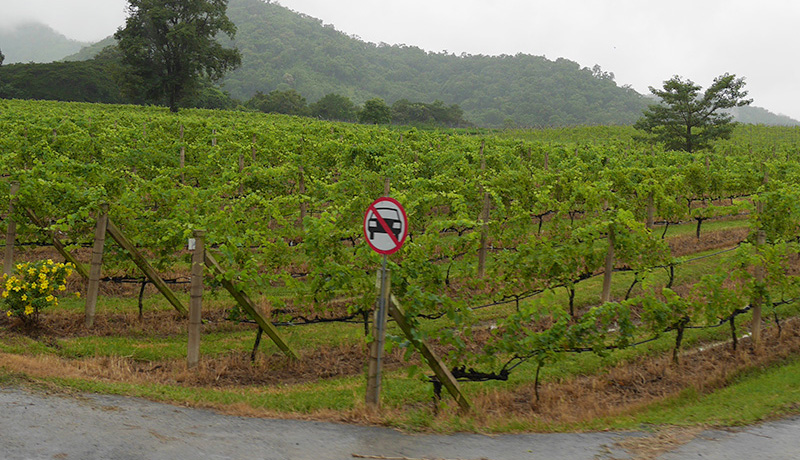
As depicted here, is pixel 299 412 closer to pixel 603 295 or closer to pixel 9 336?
pixel 9 336

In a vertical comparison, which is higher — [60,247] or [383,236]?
[383,236]

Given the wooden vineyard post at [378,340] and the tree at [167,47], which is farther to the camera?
the tree at [167,47]

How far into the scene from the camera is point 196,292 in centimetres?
871

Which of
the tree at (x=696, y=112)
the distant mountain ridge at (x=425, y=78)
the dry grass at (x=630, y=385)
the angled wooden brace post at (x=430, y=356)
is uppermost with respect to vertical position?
the distant mountain ridge at (x=425, y=78)

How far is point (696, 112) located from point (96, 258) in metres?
36.7

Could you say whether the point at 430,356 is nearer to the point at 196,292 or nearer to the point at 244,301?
the point at 244,301

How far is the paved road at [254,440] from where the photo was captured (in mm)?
5484

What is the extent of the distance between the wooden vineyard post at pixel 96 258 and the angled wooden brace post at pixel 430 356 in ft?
19.7

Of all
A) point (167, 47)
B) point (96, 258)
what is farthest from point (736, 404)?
point (167, 47)

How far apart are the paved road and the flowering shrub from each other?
11.2 feet

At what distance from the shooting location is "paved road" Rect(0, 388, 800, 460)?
548 cm

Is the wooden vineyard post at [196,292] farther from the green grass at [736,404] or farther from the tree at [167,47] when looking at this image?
the tree at [167,47]

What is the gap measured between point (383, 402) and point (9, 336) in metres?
6.18

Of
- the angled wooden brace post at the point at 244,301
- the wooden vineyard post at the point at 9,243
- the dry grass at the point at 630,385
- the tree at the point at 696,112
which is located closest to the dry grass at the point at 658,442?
the dry grass at the point at 630,385
